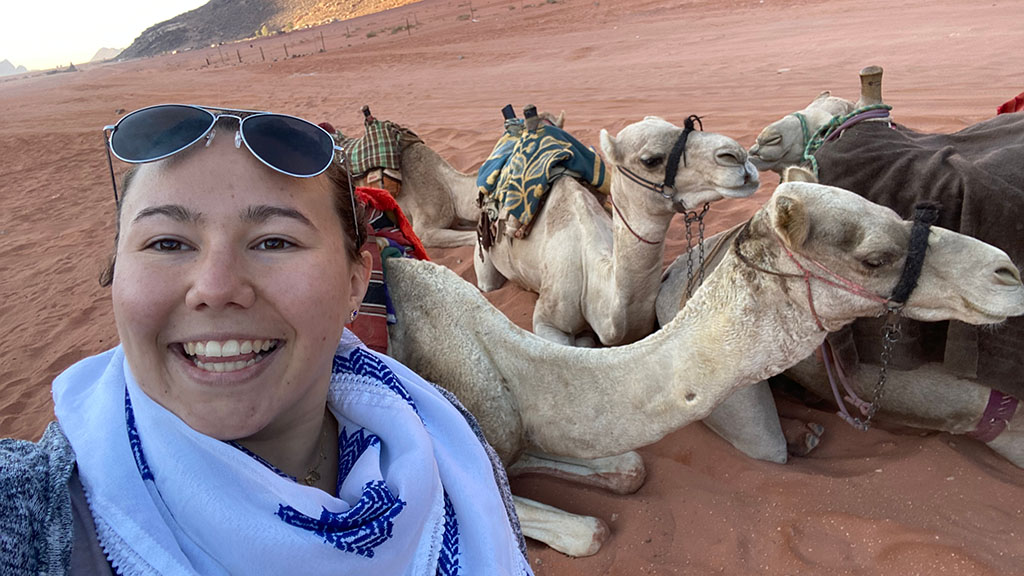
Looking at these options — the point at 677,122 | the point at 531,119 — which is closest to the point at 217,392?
the point at 531,119

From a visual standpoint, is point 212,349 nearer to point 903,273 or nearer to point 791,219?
point 791,219

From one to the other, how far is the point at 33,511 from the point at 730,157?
284 cm

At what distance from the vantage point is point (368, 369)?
140cm

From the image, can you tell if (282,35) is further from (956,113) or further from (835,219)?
(835,219)

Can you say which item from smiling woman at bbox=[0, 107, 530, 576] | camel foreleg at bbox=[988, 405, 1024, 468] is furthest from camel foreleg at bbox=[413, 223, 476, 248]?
smiling woman at bbox=[0, 107, 530, 576]

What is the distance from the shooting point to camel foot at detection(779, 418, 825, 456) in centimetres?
Result: 293

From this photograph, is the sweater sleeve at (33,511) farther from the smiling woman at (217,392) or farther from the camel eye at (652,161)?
the camel eye at (652,161)

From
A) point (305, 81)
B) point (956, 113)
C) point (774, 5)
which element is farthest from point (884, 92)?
point (305, 81)

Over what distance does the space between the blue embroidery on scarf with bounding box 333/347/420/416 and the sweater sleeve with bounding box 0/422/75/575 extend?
554 millimetres

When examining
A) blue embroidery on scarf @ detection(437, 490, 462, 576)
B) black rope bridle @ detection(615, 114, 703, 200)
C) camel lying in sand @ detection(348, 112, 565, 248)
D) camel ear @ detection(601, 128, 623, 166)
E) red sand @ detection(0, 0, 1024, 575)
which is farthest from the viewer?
camel lying in sand @ detection(348, 112, 565, 248)

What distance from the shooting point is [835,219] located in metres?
1.78

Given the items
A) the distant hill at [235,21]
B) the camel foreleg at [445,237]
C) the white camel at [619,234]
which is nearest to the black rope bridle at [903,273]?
the white camel at [619,234]

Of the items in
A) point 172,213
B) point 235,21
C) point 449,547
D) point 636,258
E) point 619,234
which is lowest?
point 636,258

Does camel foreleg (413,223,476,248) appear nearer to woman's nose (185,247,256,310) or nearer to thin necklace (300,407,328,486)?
thin necklace (300,407,328,486)
